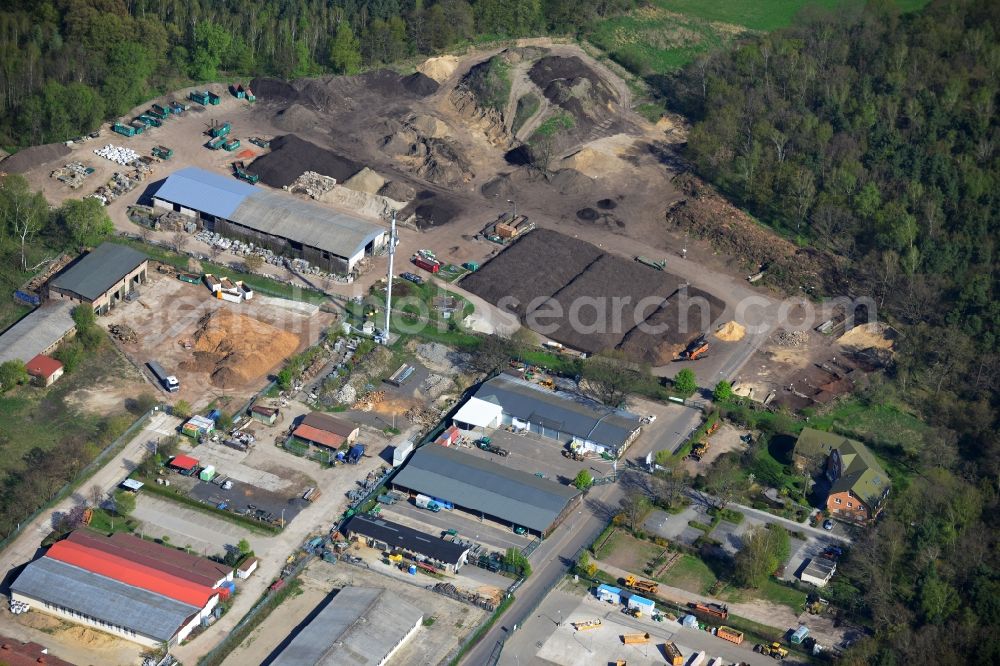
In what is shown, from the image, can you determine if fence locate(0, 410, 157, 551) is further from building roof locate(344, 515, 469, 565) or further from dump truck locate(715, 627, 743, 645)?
dump truck locate(715, 627, 743, 645)

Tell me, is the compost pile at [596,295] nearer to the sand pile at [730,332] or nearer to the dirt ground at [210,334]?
the sand pile at [730,332]

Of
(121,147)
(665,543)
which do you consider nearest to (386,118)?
(121,147)

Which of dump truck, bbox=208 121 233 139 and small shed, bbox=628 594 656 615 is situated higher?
dump truck, bbox=208 121 233 139

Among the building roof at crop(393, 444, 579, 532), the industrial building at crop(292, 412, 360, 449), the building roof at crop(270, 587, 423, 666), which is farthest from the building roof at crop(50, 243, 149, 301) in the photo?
the building roof at crop(270, 587, 423, 666)

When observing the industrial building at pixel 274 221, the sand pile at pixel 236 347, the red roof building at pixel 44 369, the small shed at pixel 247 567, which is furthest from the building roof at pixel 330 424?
the industrial building at pixel 274 221

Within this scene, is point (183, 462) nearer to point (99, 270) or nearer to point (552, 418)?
point (99, 270)

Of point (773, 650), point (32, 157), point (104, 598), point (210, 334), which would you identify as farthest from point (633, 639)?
point (32, 157)
